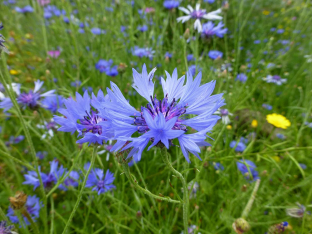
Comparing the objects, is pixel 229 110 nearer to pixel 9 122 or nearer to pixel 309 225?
pixel 309 225

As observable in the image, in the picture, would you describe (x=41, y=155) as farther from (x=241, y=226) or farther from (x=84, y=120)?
(x=241, y=226)

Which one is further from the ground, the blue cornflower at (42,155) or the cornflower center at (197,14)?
the cornflower center at (197,14)

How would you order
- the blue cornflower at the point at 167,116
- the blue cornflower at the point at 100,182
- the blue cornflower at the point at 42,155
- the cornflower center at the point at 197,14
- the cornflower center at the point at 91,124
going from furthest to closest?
the blue cornflower at the point at 42,155
the cornflower center at the point at 197,14
the blue cornflower at the point at 100,182
the cornflower center at the point at 91,124
the blue cornflower at the point at 167,116

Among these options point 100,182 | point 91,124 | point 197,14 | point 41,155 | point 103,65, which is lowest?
point 41,155

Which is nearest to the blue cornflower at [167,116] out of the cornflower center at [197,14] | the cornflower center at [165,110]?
the cornflower center at [165,110]

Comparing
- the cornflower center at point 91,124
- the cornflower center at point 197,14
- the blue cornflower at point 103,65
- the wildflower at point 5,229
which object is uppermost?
the cornflower center at point 197,14

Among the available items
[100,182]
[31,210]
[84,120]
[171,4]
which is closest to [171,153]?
[100,182]

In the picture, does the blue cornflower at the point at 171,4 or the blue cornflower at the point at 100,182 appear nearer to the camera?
the blue cornflower at the point at 100,182

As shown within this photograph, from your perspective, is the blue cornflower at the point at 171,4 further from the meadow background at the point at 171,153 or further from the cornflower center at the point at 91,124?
the cornflower center at the point at 91,124
